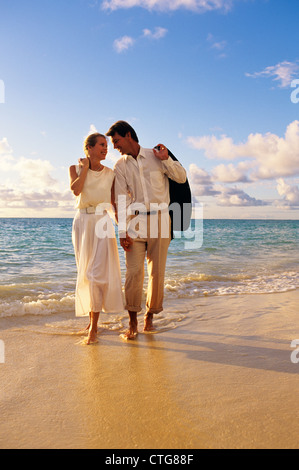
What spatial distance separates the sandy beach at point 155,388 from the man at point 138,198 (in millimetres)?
727

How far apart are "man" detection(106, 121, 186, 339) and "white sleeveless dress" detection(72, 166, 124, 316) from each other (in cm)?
13

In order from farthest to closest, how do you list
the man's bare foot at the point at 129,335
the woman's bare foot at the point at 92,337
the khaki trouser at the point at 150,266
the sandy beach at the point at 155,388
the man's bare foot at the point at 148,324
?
the man's bare foot at the point at 148,324
the khaki trouser at the point at 150,266
the man's bare foot at the point at 129,335
the woman's bare foot at the point at 92,337
the sandy beach at the point at 155,388

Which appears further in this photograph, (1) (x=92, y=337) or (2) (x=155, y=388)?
(1) (x=92, y=337)

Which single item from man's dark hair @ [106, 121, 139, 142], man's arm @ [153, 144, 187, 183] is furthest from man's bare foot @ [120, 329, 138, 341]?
man's dark hair @ [106, 121, 139, 142]

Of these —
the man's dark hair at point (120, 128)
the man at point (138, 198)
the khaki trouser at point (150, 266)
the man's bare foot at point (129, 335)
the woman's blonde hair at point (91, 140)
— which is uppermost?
the man's dark hair at point (120, 128)

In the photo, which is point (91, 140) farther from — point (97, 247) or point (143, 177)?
point (97, 247)

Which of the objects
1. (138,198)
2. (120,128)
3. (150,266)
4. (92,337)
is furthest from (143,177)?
(92,337)

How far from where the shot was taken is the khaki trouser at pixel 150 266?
401cm

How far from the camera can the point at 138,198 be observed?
3928 mm

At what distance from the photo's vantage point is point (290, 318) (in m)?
4.49

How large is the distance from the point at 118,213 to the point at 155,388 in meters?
1.93

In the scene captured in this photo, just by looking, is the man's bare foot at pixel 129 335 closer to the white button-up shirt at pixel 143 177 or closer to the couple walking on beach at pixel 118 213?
the couple walking on beach at pixel 118 213

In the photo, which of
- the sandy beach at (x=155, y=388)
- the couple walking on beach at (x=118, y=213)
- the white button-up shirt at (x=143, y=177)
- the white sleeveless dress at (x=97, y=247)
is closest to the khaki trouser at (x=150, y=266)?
the couple walking on beach at (x=118, y=213)
